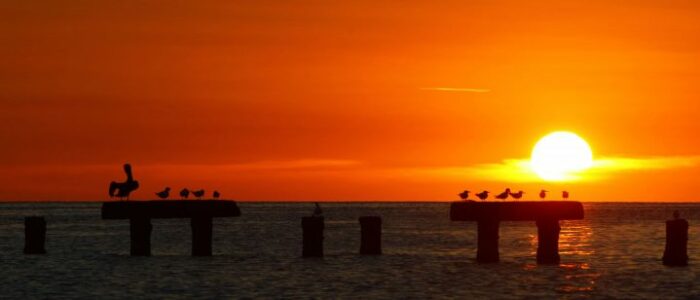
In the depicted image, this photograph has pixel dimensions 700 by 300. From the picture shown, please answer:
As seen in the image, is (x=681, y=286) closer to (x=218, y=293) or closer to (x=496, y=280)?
(x=496, y=280)

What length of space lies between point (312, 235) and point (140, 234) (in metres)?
7.47

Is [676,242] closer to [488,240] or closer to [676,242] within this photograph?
[676,242]

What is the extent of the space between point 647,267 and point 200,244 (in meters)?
19.8

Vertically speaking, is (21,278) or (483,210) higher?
(483,210)

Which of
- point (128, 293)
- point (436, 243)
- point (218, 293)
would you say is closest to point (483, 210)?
point (218, 293)

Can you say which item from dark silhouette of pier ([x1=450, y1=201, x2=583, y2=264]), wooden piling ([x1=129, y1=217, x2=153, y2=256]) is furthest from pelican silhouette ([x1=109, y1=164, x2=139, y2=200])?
dark silhouette of pier ([x1=450, y1=201, x2=583, y2=264])

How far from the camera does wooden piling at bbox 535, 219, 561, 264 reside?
1839 inches

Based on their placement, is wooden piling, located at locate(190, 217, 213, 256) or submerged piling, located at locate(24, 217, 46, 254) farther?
submerged piling, located at locate(24, 217, 46, 254)

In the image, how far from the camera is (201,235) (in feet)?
177

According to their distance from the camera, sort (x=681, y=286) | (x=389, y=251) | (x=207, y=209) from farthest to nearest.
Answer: (x=389, y=251), (x=207, y=209), (x=681, y=286)

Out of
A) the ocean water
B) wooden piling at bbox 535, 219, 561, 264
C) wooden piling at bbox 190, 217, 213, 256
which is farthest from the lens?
wooden piling at bbox 190, 217, 213, 256

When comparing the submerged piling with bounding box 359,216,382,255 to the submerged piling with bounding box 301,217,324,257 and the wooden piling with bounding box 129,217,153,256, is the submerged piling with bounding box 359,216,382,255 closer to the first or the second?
the submerged piling with bounding box 301,217,324,257

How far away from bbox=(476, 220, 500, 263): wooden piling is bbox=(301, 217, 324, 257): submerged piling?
6.82 metres

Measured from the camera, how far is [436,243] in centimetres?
8150
